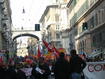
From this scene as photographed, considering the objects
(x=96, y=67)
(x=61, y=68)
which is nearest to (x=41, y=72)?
(x=61, y=68)

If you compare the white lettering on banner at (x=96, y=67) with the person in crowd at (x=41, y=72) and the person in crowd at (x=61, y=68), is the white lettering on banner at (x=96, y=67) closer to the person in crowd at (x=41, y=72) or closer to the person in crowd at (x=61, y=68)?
the person in crowd at (x=61, y=68)

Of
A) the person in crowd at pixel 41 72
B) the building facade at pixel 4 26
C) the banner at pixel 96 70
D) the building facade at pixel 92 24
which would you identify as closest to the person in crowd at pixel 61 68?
the banner at pixel 96 70

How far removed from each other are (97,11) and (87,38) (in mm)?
11093

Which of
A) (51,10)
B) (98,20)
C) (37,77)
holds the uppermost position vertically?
(51,10)

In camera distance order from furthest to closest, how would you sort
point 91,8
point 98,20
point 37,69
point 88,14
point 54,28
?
point 54,28, point 88,14, point 91,8, point 98,20, point 37,69

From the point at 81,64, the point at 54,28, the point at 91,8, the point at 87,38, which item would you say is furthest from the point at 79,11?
the point at 81,64

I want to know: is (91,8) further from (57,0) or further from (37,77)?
(57,0)

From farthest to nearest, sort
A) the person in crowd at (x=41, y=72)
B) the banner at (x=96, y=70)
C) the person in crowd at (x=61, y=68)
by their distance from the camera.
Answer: the person in crowd at (x=41, y=72) → the person in crowd at (x=61, y=68) → the banner at (x=96, y=70)

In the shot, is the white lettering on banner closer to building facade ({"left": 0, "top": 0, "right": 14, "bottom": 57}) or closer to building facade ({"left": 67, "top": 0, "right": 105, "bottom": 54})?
building facade ({"left": 67, "top": 0, "right": 105, "bottom": 54})

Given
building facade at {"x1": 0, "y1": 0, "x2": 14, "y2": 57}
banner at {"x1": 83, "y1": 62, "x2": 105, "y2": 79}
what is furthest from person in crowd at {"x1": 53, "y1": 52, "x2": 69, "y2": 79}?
building facade at {"x1": 0, "y1": 0, "x2": 14, "y2": 57}

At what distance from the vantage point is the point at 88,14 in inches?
2493

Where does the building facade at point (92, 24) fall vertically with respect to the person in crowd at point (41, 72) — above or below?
above

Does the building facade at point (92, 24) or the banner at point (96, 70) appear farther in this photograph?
the building facade at point (92, 24)

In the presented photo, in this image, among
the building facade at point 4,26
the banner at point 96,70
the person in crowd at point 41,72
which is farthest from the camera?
the building facade at point 4,26
